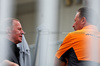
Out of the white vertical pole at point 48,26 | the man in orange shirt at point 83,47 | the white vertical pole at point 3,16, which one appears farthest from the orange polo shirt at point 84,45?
the white vertical pole at point 3,16

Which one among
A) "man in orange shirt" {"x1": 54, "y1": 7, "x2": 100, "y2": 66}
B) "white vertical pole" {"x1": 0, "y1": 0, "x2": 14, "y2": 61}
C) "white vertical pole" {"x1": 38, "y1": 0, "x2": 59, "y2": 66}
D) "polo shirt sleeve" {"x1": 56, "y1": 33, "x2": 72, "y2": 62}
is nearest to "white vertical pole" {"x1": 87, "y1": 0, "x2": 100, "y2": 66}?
"man in orange shirt" {"x1": 54, "y1": 7, "x2": 100, "y2": 66}

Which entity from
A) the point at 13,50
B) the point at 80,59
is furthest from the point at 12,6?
the point at 80,59

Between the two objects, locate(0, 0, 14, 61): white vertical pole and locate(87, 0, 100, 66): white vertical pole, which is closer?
locate(87, 0, 100, 66): white vertical pole

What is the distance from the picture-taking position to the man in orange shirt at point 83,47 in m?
2.79

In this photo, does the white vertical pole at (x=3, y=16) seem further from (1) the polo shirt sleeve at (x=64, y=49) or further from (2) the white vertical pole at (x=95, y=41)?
(2) the white vertical pole at (x=95, y=41)

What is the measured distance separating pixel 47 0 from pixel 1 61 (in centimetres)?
76

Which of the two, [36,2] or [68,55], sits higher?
[36,2]

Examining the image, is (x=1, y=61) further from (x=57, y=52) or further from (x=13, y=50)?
(x=57, y=52)

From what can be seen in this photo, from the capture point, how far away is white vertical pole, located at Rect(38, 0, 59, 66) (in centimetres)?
290

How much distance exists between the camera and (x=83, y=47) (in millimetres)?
2836

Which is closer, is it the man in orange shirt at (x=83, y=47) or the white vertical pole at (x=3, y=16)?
the man in orange shirt at (x=83, y=47)

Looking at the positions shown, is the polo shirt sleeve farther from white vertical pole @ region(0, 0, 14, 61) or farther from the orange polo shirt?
white vertical pole @ region(0, 0, 14, 61)

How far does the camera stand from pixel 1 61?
2926 mm

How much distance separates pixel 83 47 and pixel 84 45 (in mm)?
22
